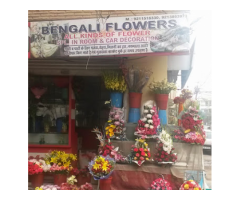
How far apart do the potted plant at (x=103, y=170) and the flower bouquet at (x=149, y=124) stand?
2.55 feet

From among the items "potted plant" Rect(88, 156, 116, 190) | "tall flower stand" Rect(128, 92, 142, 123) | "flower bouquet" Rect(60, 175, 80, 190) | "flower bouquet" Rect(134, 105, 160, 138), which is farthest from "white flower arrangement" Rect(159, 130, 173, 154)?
"flower bouquet" Rect(60, 175, 80, 190)

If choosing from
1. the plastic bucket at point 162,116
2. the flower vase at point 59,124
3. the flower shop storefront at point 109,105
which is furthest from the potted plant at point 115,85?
the flower vase at point 59,124

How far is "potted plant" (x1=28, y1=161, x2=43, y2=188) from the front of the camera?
506 cm

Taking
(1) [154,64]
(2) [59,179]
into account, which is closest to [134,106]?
(1) [154,64]

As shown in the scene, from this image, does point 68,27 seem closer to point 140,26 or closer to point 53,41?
point 53,41

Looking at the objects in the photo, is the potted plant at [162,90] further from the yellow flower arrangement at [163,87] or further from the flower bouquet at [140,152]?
the flower bouquet at [140,152]

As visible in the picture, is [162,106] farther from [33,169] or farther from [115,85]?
[33,169]

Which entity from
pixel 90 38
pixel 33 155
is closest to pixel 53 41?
pixel 90 38

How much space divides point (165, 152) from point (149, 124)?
60cm

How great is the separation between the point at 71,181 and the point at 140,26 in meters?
3.11

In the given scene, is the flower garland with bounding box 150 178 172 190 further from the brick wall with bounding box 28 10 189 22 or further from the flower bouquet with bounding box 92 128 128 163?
the brick wall with bounding box 28 10 189 22

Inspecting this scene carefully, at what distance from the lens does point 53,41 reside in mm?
4922

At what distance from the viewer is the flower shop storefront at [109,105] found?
189 inches

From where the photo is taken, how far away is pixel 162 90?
5320 mm
